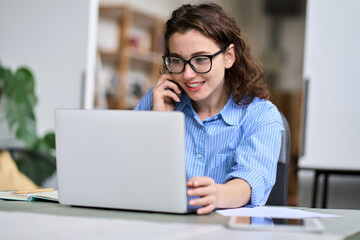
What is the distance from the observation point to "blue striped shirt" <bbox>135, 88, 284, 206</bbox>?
4.80ft

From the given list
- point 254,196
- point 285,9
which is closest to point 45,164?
point 254,196

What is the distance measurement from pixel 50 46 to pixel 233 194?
2.76 meters

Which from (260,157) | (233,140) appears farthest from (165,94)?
(260,157)

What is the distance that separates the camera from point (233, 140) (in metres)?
1.62

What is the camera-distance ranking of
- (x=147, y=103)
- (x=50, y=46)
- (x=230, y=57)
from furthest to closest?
(x=50, y=46), (x=147, y=103), (x=230, y=57)

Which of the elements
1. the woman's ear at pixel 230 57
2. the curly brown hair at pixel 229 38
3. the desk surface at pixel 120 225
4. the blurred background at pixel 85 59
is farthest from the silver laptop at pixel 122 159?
the blurred background at pixel 85 59

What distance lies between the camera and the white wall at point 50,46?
11.9 feet

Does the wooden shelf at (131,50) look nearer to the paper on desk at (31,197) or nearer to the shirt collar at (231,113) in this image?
the shirt collar at (231,113)

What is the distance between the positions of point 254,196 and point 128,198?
0.40 metres

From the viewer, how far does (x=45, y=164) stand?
328 cm

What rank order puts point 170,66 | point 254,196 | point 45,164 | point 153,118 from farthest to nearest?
point 45,164, point 170,66, point 254,196, point 153,118

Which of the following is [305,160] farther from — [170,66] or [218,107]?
[170,66]

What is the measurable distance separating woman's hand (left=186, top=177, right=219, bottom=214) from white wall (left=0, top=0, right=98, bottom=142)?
2.53 metres

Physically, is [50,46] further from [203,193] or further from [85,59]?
[203,193]
